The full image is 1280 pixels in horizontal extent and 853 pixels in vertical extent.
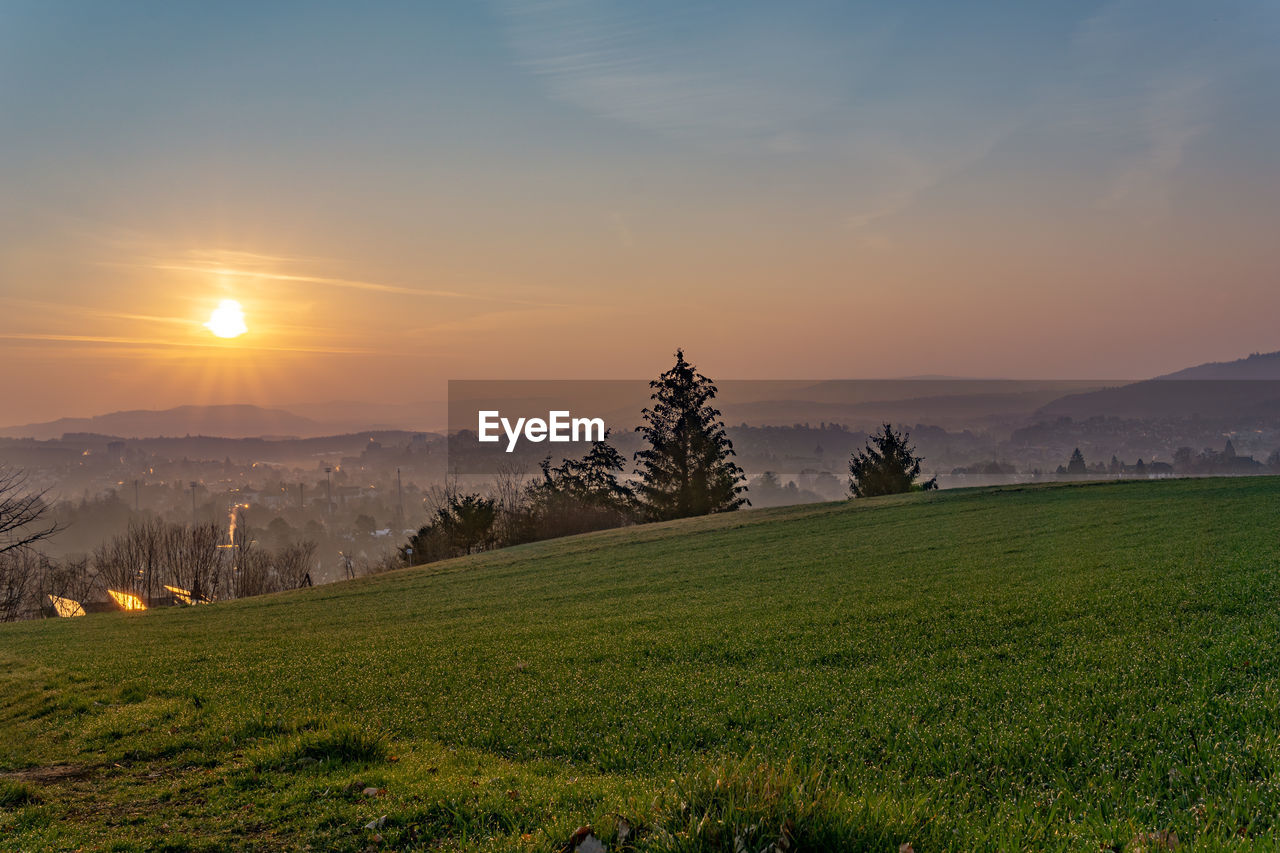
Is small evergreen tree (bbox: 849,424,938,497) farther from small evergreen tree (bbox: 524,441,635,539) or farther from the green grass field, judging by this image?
the green grass field

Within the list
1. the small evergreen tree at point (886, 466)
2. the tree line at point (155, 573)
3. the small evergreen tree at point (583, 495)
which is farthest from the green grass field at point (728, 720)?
the tree line at point (155, 573)

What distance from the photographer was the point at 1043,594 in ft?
43.1

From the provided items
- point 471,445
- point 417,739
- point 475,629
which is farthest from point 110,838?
point 471,445

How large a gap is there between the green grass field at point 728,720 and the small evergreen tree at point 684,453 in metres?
58.3

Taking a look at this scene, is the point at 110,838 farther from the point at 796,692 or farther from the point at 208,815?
the point at 796,692

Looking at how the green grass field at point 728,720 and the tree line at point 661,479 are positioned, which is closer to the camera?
the green grass field at point 728,720

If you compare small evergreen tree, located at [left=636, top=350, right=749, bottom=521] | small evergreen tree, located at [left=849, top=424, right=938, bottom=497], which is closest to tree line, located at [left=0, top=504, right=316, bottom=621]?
small evergreen tree, located at [left=636, top=350, right=749, bottom=521]

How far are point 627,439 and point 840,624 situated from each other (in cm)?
7292

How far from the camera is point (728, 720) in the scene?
8273mm

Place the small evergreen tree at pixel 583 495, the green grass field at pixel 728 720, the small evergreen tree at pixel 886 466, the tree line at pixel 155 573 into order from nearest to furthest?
the green grass field at pixel 728 720 → the small evergreen tree at pixel 886 466 → the tree line at pixel 155 573 → the small evergreen tree at pixel 583 495

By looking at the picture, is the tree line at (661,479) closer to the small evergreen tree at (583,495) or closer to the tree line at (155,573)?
the small evergreen tree at (583,495)

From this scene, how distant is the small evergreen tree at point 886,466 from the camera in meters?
69.5

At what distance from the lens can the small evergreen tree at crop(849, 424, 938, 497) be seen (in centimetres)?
6950

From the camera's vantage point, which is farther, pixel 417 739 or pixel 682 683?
pixel 682 683
